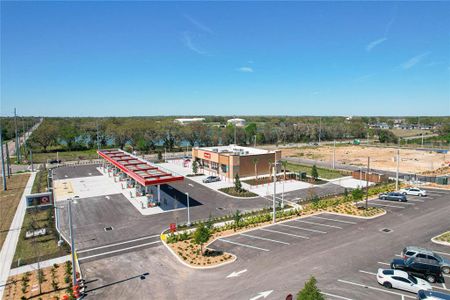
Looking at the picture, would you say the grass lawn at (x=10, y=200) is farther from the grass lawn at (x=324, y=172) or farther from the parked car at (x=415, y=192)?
the parked car at (x=415, y=192)

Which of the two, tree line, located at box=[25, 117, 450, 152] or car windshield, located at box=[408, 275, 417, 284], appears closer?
car windshield, located at box=[408, 275, 417, 284]

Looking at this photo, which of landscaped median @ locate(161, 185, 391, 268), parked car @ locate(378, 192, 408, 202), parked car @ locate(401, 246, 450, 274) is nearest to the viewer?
parked car @ locate(401, 246, 450, 274)

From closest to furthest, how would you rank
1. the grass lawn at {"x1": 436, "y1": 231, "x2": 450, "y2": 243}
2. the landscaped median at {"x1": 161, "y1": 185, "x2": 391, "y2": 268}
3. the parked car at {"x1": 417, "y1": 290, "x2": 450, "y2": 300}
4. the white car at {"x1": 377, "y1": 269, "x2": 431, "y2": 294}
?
the parked car at {"x1": 417, "y1": 290, "x2": 450, "y2": 300} → the white car at {"x1": 377, "y1": 269, "x2": 431, "y2": 294} → the landscaped median at {"x1": 161, "y1": 185, "x2": 391, "y2": 268} → the grass lawn at {"x1": 436, "y1": 231, "x2": 450, "y2": 243}

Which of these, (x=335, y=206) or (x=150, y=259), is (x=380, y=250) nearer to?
(x=335, y=206)

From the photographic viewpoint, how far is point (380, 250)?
2512 cm

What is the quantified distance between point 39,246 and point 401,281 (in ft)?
98.2

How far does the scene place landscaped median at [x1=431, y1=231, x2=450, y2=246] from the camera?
87.6 feet

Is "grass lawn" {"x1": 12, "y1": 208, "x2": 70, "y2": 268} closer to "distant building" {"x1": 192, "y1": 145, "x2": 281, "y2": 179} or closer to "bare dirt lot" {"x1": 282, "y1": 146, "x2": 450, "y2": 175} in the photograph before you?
"distant building" {"x1": 192, "y1": 145, "x2": 281, "y2": 179}

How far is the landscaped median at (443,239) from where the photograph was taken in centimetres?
2670

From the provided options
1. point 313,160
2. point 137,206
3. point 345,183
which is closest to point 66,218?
point 137,206

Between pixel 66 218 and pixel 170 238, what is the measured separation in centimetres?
1525

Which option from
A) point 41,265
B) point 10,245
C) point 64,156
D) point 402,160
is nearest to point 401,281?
point 41,265

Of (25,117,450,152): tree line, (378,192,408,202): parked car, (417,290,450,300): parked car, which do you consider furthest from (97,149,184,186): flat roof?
(25,117,450,152): tree line

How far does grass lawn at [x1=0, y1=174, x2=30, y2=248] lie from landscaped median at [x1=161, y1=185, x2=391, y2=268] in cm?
1712
